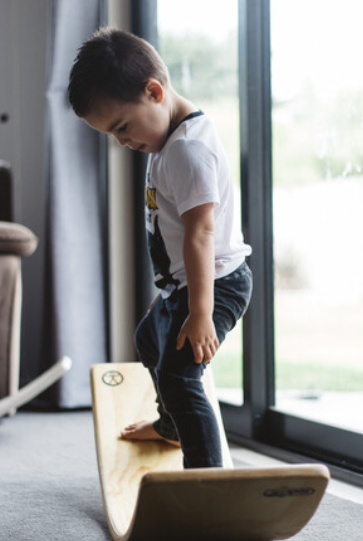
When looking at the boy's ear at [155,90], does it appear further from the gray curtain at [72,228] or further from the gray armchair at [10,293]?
the gray curtain at [72,228]

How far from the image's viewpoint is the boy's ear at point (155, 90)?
1149 millimetres

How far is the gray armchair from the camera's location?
1904mm

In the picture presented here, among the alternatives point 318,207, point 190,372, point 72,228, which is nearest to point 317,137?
point 318,207

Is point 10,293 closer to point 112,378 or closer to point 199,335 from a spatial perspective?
point 112,378

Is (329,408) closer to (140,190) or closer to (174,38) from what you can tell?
(140,190)

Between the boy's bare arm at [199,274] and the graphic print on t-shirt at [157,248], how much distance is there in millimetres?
125

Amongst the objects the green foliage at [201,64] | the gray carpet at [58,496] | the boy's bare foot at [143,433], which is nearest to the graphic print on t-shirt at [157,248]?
the boy's bare foot at [143,433]

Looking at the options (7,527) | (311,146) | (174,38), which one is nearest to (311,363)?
(311,146)

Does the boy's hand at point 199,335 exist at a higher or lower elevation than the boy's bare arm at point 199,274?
lower

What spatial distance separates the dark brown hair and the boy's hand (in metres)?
0.35

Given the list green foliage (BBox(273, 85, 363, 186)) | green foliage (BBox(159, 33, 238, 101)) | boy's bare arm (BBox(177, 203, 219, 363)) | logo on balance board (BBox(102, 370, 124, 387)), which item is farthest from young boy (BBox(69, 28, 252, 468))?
green foliage (BBox(159, 33, 238, 101))

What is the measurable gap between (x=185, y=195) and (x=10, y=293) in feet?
3.24

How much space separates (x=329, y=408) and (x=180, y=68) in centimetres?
114

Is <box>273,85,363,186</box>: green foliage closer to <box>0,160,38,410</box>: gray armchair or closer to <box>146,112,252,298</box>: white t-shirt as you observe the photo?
<box>146,112,252,298</box>: white t-shirt
